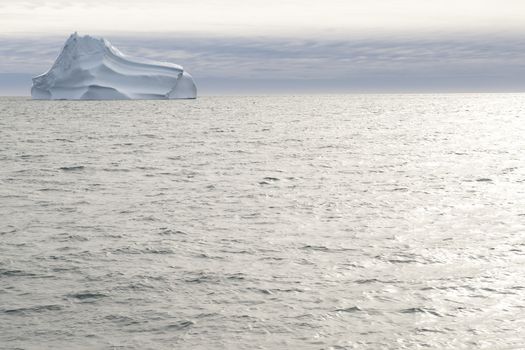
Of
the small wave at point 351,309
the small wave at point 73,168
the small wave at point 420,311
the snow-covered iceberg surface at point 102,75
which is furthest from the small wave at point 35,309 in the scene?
the snow-covered iceberg surface at point 102,75

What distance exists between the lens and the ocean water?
930cm

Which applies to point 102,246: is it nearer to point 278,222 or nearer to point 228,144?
point 278,222

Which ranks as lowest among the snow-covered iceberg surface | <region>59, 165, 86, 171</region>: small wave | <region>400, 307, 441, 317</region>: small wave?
<region>59, 165, 86, 171</region>: small wave

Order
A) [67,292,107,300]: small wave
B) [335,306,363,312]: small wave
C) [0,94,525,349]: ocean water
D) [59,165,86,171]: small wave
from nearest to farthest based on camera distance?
[0,94,525,349]: ocean water → [335,306,363,312]: small wave → [67,292,107,300]: small wave → [59,165,86,171]: small wave

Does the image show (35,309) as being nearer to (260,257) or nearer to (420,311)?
(260,257)

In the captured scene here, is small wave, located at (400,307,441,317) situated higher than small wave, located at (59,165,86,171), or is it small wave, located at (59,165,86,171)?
small wave, located at (400,307,441,317)

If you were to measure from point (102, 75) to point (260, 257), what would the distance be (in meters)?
84.8

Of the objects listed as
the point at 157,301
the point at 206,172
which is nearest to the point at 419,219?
the point at 157,301

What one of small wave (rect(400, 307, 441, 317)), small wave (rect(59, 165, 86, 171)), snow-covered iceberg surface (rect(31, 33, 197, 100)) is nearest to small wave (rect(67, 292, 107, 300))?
small wave (rect(400, 307, 441, 317))

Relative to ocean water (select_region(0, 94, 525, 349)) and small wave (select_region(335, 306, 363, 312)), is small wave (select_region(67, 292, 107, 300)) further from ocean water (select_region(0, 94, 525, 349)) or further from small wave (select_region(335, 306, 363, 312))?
small wave (select_region(335, 306, 363, 312))

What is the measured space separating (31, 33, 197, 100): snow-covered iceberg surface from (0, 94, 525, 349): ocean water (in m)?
65.5

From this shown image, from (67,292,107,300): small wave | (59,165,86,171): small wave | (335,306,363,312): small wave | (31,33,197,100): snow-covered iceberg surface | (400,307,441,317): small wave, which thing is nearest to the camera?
(400,307,441,317): small wave

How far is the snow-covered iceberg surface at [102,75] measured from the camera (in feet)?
301

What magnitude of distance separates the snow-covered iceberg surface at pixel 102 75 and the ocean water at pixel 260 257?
65481mm
